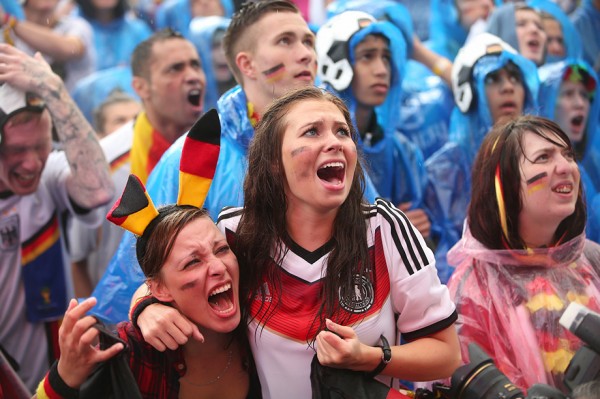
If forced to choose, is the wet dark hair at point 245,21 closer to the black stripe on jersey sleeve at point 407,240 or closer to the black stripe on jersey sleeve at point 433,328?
the black stripe on jersey sleeve at point 407,240

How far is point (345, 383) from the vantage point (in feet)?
6.32

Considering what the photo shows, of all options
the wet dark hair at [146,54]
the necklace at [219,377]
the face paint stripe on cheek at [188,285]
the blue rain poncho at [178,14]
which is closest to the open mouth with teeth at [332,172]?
the face paint stripe on cheek at [188,285]

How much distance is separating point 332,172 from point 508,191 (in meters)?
0.83

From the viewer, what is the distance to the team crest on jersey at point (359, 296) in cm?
205

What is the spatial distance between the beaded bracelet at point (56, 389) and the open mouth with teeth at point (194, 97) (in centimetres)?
246

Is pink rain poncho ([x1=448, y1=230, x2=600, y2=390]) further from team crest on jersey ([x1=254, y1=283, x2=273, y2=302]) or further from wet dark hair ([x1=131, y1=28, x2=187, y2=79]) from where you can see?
wet dark hair ([x1=131, y1=28, x2=187, y2=79])

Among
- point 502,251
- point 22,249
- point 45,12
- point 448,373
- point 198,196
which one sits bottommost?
point 22,249

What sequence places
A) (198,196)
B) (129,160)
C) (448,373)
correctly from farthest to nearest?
1. (129,160)
2. (198,196)
3. (448,373)

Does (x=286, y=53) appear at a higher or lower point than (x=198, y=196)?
higher

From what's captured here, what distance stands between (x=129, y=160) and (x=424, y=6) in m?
3.54

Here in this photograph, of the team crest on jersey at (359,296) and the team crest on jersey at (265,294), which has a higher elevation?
the team crest on jersey at (359,296)

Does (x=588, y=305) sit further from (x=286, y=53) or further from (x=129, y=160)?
(x=129, y=160)

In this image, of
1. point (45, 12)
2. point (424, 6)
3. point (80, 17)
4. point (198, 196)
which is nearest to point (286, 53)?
point (198, 196)

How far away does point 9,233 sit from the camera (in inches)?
133
